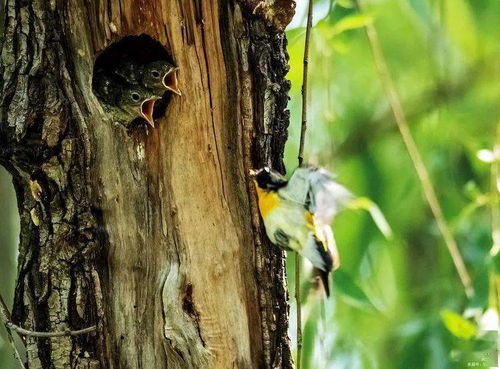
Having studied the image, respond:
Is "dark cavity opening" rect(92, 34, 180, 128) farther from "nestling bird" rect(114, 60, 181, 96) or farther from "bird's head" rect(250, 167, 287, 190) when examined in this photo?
"bird's head" rect(250, 167, 287, 190)

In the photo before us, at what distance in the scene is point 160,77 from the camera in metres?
3.12

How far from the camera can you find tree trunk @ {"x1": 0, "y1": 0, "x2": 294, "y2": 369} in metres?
2.86

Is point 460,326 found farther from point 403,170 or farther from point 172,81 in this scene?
point 403,170

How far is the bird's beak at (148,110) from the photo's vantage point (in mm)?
2948

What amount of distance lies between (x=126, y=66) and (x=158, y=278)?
3.41ft

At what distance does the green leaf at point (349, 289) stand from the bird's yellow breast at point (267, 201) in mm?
861

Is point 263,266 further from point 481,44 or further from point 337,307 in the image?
point 481,44

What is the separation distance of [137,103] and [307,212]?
2.26 feet

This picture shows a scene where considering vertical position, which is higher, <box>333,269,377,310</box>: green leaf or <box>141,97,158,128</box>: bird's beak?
<box>141,97,158,128</box>: bird's beak

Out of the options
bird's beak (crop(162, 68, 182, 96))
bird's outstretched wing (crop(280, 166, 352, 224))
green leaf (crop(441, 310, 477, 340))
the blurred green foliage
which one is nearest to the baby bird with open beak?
bird's beak (crop(162, 68, 182, 96))

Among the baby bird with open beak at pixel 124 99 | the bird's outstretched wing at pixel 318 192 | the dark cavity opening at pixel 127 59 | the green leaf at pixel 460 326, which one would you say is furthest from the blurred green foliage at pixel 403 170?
the bird's outstretched wing at pixel 318 192

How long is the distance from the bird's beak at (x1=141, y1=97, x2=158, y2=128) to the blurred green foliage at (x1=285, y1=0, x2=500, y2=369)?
70cm

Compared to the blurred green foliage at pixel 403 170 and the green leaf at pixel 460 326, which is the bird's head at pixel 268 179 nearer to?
the blurred green foliage at pixel 403 170

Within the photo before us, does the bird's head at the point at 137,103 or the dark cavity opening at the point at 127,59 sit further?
the dark cavity opening at the point at 127,59
